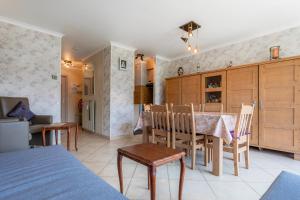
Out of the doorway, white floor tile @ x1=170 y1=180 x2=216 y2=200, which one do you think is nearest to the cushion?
white floor tile @ x1=170 y1=180 x2=216 y2=200

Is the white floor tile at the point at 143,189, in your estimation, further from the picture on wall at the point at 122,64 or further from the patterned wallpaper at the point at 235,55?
the patterned wallpaper at the point at 235,55

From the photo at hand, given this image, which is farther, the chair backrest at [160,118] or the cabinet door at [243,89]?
the cabinet door at [243,89]

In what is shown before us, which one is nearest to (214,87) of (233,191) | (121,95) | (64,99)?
(121,95)

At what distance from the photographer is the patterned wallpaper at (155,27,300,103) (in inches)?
125

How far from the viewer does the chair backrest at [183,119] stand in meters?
2.22

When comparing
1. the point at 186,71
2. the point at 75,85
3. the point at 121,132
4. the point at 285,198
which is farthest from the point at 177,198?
the point at 75,85

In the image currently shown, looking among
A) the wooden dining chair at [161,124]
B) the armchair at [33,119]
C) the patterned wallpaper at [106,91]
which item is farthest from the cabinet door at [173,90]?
the armchair at [33,119]

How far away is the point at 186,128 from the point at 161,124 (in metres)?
0.48

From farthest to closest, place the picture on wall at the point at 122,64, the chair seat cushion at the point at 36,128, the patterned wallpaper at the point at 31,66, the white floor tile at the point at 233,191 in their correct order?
the picture on wall at the point at 122,64, the patterned wallpaper at the point at 31,66, the chair seat cushion at the point at 36,128, the white floor tile at the point at 233,191

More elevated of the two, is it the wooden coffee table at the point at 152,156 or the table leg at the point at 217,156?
the wooden coffee table at the point at 152,156

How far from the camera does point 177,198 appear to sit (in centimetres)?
155

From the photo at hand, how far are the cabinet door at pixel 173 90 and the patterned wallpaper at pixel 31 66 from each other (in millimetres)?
2796

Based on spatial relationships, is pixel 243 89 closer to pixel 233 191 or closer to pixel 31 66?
pixel 233 191

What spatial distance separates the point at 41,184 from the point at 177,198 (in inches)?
47.5
